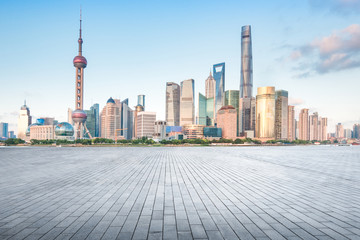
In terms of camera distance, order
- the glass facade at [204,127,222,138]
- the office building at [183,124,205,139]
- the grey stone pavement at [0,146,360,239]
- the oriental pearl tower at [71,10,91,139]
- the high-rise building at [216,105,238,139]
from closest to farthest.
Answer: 1. the grey stone pavement at [0,146,360,239]
2. the oriental pearl tower at [71,10,91,139]
3. the office building at [183,124,205,139]
4. the glass facade at [204,127,222,138]
5. the high-rise building at [216,105,238,139]

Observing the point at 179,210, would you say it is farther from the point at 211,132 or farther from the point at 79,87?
the point at 211,132

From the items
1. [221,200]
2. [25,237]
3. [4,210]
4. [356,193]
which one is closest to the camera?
[25,237]

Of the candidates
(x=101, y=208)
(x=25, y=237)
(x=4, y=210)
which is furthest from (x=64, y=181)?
(x=25, y=237)

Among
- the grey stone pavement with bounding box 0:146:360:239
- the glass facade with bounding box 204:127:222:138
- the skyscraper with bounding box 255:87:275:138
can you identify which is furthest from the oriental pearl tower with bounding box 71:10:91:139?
the grey stone pavement with bounding box 0:146:360:239

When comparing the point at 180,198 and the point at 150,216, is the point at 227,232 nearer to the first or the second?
the point at 150,216

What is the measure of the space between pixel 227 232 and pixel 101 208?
373 cm

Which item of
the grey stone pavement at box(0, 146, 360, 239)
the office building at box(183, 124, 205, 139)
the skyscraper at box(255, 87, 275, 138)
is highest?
the skyscraper at box(255, 87, 275, 138)

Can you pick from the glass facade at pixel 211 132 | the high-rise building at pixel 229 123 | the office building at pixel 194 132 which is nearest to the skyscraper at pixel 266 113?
the high-rise building at pixel 229 123

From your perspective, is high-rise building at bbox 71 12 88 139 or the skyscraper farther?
the skyscraper

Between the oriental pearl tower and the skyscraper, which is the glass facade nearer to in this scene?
the skyscraper

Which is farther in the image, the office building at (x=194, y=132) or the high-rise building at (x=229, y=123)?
the high-rise building at (x=229, y=123)

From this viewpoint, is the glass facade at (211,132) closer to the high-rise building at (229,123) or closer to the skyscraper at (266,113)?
the high-rise building at (229,123)

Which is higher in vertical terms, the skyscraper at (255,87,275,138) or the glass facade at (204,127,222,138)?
the skyscraper at (255,87,275,138)

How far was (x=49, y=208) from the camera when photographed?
6.02m
